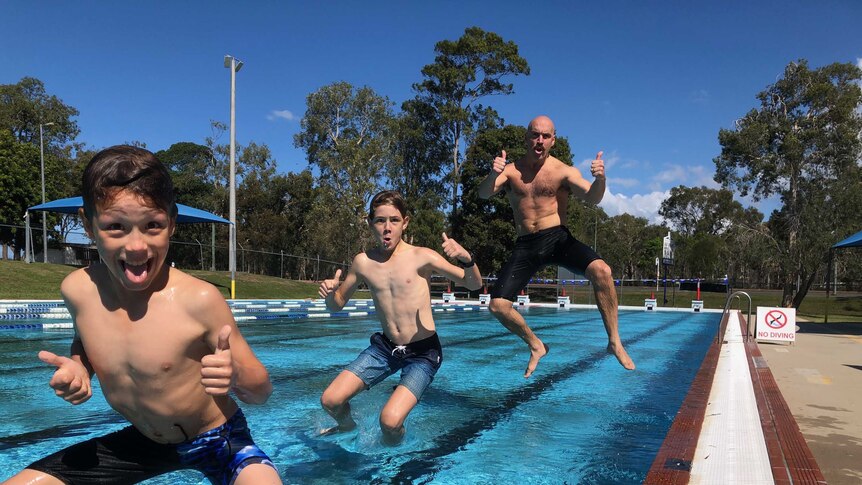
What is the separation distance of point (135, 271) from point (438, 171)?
33.5 meters

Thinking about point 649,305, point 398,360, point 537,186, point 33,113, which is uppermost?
point 33,113

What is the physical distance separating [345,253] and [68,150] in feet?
76.5

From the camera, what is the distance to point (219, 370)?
1.61 metres

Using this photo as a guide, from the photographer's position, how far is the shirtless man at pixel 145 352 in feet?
5.51

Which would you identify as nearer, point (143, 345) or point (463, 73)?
point (143, 345)

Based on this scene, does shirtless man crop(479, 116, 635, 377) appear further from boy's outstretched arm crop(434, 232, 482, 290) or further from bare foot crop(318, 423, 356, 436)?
bare foot crop(318, 423, 356, 436)

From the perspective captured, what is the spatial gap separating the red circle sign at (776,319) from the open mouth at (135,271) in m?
10.7

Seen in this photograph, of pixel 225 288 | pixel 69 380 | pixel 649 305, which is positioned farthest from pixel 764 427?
pixel 225 288

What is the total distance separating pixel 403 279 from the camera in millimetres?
3689

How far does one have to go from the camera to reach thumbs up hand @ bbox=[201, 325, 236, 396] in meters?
1.60

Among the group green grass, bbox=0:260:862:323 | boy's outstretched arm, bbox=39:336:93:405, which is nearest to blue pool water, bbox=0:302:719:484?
boy's outstretched arm, bbox=39:336:93:405

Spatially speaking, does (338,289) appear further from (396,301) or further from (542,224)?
(542,224)

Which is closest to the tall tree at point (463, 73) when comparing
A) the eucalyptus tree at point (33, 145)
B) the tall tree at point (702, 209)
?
the eucalyptus tree at point (33, 145)

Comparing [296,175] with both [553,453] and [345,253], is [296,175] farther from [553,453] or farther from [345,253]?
[553,453]
